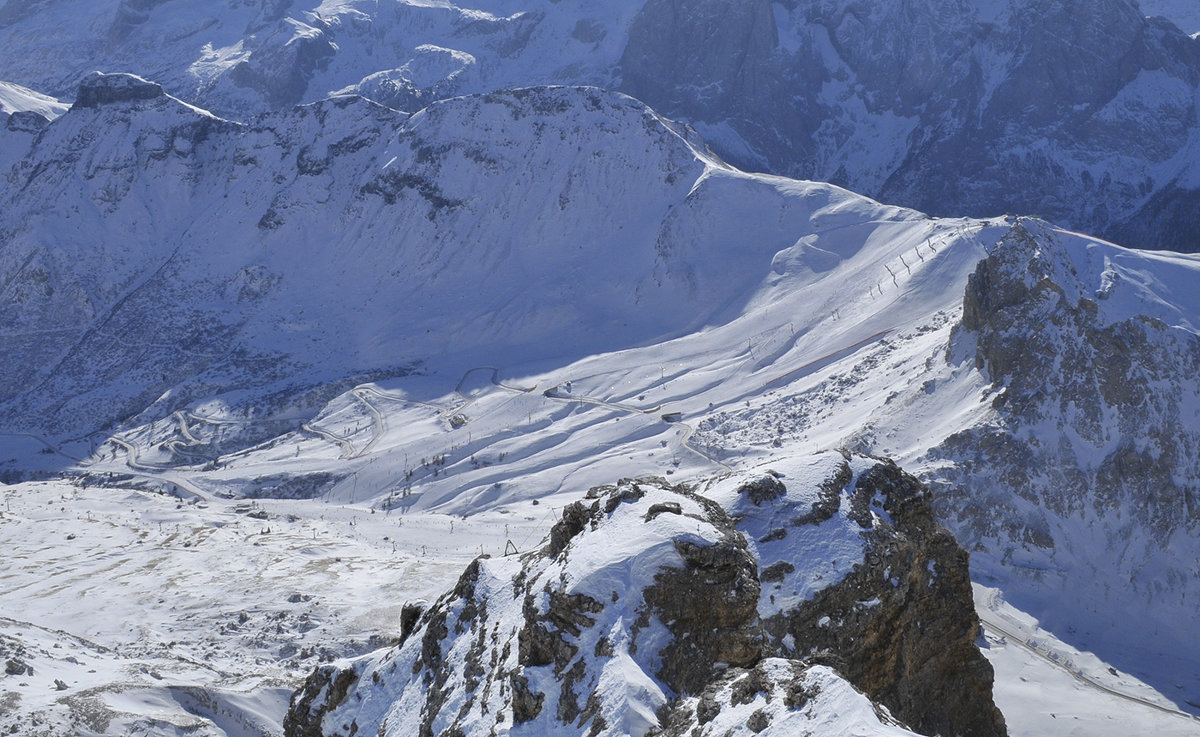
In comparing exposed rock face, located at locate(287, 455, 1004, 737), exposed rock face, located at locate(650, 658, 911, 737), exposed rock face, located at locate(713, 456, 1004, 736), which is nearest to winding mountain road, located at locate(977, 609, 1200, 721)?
exposed rock face, located at locate(713, 456, 1004, 736)

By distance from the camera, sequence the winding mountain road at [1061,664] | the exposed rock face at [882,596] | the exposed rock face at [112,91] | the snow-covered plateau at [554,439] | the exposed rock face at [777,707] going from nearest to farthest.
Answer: the exposed rock face at [777,707] < the snow-covered plateau at [554,439] < the exposed rock face at [882,596] < the winding mountain road at [1061,664] < the exposed rock face at [112,91]

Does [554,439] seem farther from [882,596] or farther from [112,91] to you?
[112,91]

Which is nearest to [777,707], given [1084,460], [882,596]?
[882,596]

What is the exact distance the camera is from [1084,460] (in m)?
79.5

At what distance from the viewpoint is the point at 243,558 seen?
262 feet

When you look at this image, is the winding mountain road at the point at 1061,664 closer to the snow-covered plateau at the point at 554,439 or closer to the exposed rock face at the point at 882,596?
the snow-covered plateau at the point at 554,439

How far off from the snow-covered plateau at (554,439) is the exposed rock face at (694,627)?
12 centimetres

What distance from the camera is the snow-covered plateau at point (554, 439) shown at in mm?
31812

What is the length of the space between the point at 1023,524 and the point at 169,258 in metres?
121

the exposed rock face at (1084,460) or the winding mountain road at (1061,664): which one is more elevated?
the exposed rock face at (1084,460)

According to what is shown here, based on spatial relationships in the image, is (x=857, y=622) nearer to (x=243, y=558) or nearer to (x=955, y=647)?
(x=955, y=647)

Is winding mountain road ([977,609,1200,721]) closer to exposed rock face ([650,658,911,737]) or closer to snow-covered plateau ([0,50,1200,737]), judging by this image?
snow-covered plateau ([0,50,1200,737])

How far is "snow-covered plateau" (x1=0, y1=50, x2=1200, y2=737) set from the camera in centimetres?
3181

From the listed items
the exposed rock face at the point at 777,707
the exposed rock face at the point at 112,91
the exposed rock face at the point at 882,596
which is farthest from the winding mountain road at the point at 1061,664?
the exposed rock face at the point at 112,91
